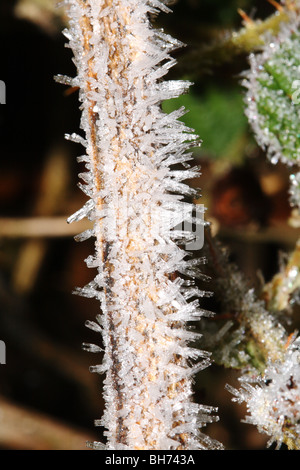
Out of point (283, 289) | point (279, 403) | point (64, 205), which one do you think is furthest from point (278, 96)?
point (64, 205)

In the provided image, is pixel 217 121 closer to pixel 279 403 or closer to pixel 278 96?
pixel 278 96

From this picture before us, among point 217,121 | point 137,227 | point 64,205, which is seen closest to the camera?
point 137,227

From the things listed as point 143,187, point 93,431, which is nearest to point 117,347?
point 143,187

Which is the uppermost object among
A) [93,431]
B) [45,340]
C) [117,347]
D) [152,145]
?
[152,145]

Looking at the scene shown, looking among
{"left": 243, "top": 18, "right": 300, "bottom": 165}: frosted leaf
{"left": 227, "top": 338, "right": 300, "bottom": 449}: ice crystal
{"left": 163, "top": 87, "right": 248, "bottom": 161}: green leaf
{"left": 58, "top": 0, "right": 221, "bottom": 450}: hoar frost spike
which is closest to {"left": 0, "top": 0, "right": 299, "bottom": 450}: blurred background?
{"left": 163, "top": 87, "right": 248, "bottom": 161}: green leaf

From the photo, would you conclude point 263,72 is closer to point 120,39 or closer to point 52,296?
point 120,39
